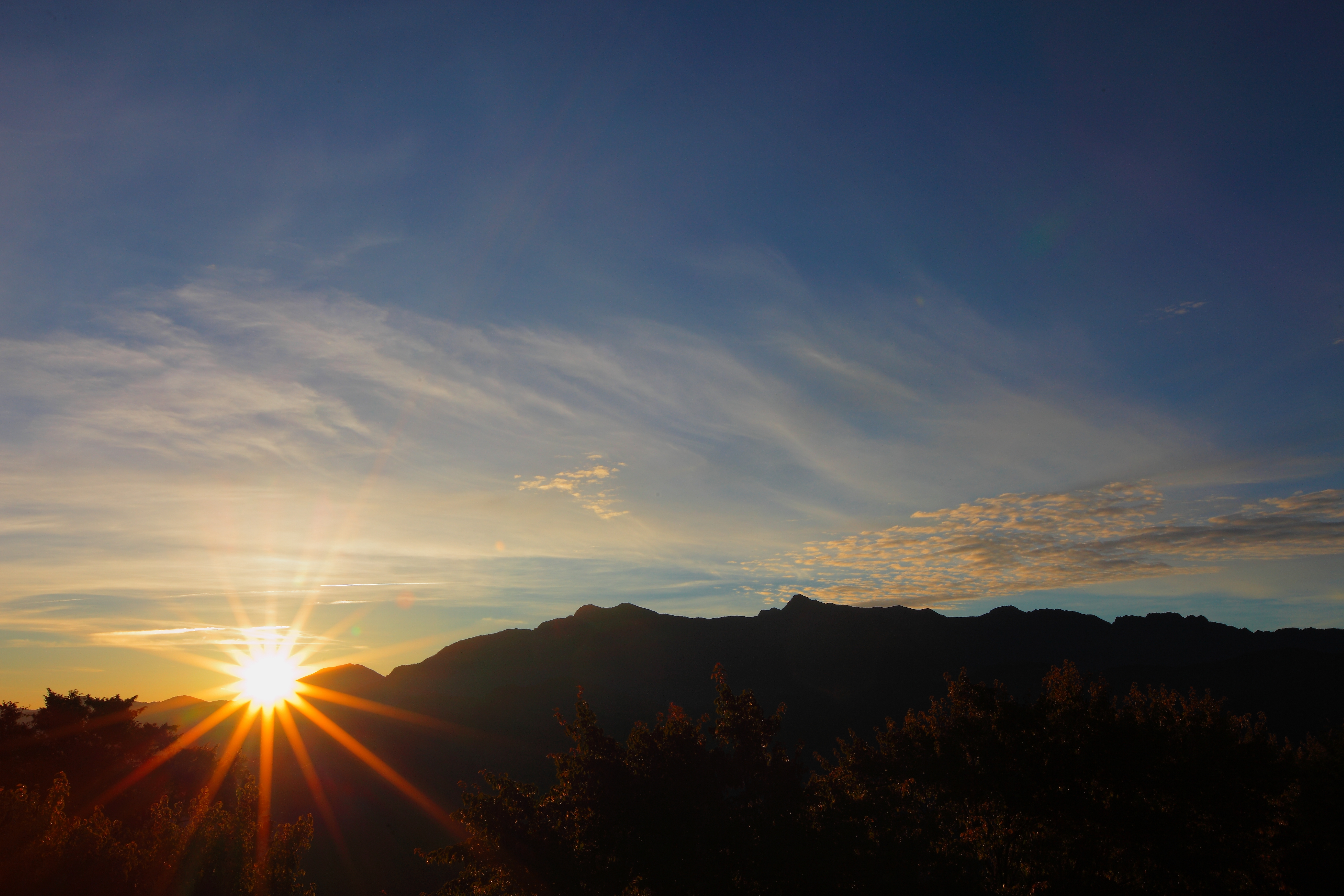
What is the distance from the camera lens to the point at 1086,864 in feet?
70.5

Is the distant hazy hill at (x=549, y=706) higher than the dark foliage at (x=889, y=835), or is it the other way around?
the dark foliage at (x=889, y=835)

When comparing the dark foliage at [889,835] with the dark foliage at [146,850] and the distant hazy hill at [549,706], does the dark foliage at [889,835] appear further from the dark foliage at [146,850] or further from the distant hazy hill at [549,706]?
the distant hazy hill at [549,706]

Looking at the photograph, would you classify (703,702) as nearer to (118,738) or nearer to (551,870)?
(118,738)

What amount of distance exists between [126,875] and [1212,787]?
29.2 metres

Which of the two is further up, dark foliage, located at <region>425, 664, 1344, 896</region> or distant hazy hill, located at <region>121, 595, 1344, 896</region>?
dark foliage, located at <region>425, 664, 1344, 896</region>

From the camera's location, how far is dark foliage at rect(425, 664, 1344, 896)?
2028cm

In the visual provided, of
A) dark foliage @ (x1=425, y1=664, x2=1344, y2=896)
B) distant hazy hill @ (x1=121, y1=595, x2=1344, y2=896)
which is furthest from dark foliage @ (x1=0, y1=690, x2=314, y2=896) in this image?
distant hazy hill @ (x1=121, y1=595, x2=1344, y2=896)

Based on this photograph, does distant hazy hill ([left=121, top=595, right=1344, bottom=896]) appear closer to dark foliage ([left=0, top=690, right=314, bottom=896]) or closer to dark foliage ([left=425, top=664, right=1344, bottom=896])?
dark foliage ([left=425, top=664, right=1344, bottom=896])

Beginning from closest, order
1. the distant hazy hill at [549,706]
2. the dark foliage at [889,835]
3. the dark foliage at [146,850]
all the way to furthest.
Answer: the dark foliage at [146,850]
the dark foliage at [889,835]
the distant hazy hill at [549,706]

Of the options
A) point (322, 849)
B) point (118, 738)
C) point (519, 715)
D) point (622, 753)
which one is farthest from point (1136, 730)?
point (519, 715)

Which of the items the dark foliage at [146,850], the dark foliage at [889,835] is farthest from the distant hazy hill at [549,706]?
the dark foliage at [146,850]

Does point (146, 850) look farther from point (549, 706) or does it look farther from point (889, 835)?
point (549, 706)

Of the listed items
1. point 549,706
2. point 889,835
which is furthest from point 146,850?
point 549,706

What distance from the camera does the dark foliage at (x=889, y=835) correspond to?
2028 centimetres
